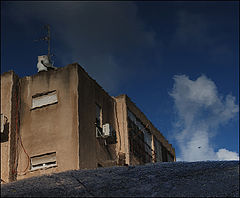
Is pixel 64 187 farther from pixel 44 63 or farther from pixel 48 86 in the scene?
pixel 44 63

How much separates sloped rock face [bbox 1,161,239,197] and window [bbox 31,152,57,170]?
307 inches

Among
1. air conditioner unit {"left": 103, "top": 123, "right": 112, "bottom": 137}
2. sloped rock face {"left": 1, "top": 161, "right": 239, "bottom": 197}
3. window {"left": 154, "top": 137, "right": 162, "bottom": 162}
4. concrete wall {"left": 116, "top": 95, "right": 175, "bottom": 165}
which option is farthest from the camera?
window {"left": 154, "top": 137, "right": 162, "bottom": 162}

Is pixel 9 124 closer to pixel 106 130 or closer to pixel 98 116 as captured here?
pixel 98 116

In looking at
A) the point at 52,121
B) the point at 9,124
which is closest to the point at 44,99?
the point at 52,121

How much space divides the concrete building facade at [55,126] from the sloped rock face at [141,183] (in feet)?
24.2

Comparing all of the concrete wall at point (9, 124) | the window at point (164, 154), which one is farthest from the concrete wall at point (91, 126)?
the window at point (164, 154)

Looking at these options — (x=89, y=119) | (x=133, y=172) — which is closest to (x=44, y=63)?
(x=89, y=119)

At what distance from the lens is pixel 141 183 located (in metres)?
10.0

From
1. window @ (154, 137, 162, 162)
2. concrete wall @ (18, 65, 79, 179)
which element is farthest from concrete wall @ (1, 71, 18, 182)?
window @ (154, 137, 162, 162)

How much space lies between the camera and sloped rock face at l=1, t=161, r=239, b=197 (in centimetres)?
936

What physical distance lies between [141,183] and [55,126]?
403 inches

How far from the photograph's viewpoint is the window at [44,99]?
20419 millimetres

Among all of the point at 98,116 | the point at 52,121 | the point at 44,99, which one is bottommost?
the point at 52,121

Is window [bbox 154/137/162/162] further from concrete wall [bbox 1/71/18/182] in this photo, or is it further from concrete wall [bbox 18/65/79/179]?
concrete wall [bbox 1/71/18/182]
